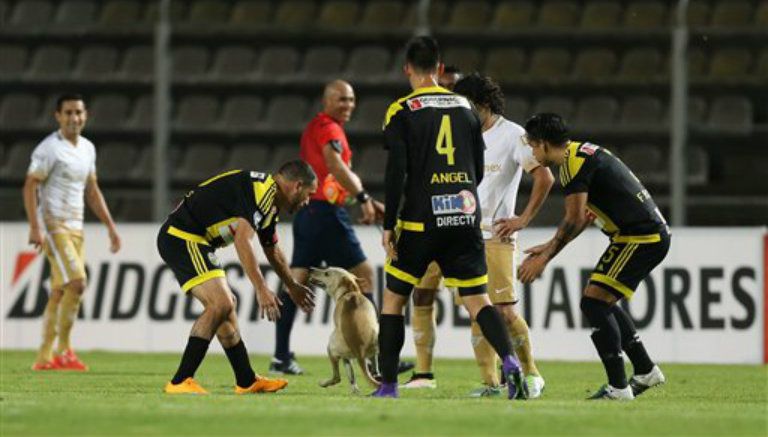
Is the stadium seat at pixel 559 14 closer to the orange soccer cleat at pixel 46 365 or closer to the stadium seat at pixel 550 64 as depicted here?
the stadium seat at pixel 550 64

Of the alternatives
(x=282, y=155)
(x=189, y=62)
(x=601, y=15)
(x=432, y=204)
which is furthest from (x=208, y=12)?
(x=432, y=204)

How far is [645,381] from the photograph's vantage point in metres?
11.1

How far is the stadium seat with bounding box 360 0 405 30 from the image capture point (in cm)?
2241

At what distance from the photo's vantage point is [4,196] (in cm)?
2091

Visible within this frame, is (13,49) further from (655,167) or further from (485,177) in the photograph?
(485,177)

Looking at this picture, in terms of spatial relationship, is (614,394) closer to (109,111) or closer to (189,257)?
(189,257)

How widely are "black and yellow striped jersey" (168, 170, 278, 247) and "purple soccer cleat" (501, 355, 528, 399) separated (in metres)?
1.74

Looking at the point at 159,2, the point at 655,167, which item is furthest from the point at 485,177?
the point at 159,2

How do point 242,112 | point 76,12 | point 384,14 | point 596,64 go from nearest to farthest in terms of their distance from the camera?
1. point 596,64
2. point 242,112
3. point 384,14
4. point 76,12

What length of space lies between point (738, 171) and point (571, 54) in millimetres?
2788

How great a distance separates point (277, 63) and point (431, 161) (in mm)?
12537

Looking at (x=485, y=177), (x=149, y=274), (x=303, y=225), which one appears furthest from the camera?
(x=149, y=274)

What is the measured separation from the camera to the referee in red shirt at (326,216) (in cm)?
1378

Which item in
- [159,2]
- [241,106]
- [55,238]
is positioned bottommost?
[55,238]
